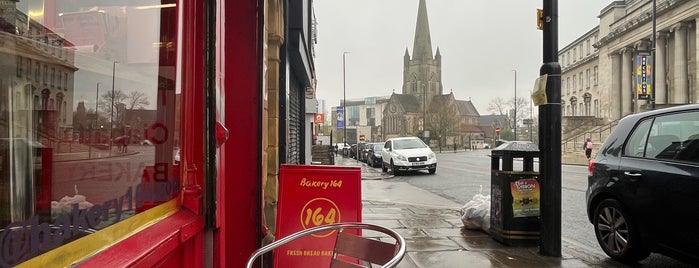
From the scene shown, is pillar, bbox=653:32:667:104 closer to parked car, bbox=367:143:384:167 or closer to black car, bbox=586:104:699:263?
parked car, bbox=367:143:384:167

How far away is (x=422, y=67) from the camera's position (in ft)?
308

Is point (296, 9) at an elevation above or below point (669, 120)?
above

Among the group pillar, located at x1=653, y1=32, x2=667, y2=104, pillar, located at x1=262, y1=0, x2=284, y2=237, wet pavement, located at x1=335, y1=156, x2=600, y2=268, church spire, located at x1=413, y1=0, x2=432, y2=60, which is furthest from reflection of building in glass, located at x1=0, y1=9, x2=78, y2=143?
church spire, located at x1=413, y1=0, x2=432, y2=60

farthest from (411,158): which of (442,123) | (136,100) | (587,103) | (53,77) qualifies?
(442,123)

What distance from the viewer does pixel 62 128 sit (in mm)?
1146

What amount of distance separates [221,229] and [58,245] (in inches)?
45.1

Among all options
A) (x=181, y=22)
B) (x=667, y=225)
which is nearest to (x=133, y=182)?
(x=181, y=22)

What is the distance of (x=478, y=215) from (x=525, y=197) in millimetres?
1024

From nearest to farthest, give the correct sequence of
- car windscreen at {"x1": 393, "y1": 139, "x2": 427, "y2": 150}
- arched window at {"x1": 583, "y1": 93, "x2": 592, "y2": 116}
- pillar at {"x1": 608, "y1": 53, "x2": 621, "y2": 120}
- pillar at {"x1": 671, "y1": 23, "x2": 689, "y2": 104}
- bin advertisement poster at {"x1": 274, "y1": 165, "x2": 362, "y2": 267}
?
bin advertisement poster at {"x1": 274, "y1": 165, "x2": 362, "y2": 267} → car windscreen at {"x1": 393, "y1": 139, "x2": 427, "y2": 150} → pillar at {"x1": 671, "y1": 23, "x2": 689, "y2": 104} → pillar at {"x1": 608, "y1": 53, "x2": 621, "y2": 120} → arched window at {"x1": 583, "y1": 93, "x2": 592, "y2": 116}

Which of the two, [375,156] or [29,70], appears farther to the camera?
[375,156]

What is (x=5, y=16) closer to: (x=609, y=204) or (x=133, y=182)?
(x=133, y=182)

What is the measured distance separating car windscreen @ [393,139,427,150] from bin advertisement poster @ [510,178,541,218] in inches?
522

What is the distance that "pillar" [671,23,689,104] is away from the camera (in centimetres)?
3712

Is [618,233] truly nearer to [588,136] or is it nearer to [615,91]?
[588,136]
